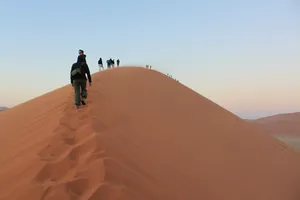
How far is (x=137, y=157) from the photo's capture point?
13.6ft

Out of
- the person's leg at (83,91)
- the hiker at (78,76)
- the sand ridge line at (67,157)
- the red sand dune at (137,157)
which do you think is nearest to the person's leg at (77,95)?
the hiker at (78,76)

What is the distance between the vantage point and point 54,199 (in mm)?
2830

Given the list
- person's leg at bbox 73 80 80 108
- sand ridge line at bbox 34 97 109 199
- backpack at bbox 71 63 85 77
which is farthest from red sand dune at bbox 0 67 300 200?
backpack at bbox 71 63 85 77

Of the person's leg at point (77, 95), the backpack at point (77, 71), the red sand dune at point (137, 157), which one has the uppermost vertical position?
the backpack at point (77, 71)

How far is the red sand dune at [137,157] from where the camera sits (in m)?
3.20

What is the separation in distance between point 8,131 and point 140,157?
3499 millimetres

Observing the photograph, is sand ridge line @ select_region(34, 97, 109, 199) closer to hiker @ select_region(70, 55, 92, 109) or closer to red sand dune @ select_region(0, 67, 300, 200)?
red sand dune @ select_region(0, 67, 300, 200)

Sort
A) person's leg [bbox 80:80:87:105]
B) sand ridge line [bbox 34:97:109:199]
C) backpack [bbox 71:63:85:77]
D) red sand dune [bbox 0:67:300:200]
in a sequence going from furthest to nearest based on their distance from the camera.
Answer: person's leg [bbox 80:80:87:105] → backpack [bbox 71:63:85:77] → red sand dune [bbox 0:67:300:200] → sand ridge line [bbox 34:97:109:199]

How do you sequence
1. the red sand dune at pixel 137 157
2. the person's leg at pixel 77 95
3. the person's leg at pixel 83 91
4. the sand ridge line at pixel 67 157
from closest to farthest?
the sand ridge line at pixel 67 157 → the red sand dune at pixel 137 157 → the person's leg at pixel 77 95 → the person's leg at pixel 83 91

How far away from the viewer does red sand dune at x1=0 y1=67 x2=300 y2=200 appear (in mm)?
3203

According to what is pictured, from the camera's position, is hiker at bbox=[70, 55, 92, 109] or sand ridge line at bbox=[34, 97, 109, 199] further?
hiker at bbox=[70, 55, 92, 109]

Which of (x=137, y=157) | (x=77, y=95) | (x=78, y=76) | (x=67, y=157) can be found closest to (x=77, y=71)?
(x=78, y=76)

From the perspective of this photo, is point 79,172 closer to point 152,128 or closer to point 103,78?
point 152,128

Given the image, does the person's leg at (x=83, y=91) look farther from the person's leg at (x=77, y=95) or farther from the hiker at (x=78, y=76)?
the person's leg at (x=77, y=95)
